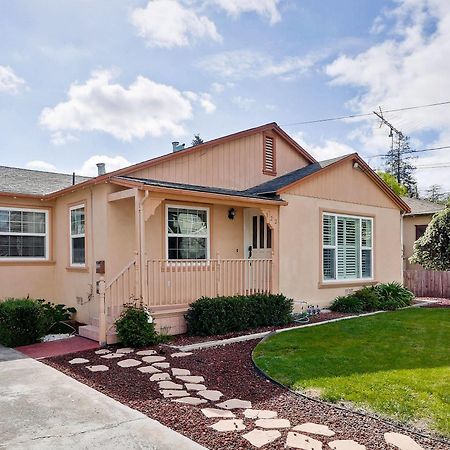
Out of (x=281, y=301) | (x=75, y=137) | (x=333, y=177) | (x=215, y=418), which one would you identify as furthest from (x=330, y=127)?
(x=215, y=418)

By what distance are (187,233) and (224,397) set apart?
5412mm

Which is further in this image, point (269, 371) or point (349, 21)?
point (349, 21)

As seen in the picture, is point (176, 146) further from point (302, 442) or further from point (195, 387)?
point (302, 442)

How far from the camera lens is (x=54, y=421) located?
4.43 m

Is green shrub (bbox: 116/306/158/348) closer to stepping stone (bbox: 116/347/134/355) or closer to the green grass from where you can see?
stepping stone (bbox: 116/347/134/355)

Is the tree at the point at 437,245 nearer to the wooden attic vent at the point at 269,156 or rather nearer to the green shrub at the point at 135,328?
the wooden attic vent at the point at 269,156

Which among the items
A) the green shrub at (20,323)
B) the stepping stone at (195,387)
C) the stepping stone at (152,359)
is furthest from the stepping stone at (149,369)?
the green shrub at (20,323)

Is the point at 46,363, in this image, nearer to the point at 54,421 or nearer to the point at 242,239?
the point at 54,421

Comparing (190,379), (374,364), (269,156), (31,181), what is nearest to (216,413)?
(190,379)

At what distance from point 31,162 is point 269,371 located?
20.4 m

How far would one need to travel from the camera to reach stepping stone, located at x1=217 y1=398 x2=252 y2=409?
4.88m

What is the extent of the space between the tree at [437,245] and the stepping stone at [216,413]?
14.3m

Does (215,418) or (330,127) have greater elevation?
(330,127)

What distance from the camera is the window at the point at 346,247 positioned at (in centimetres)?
1224
